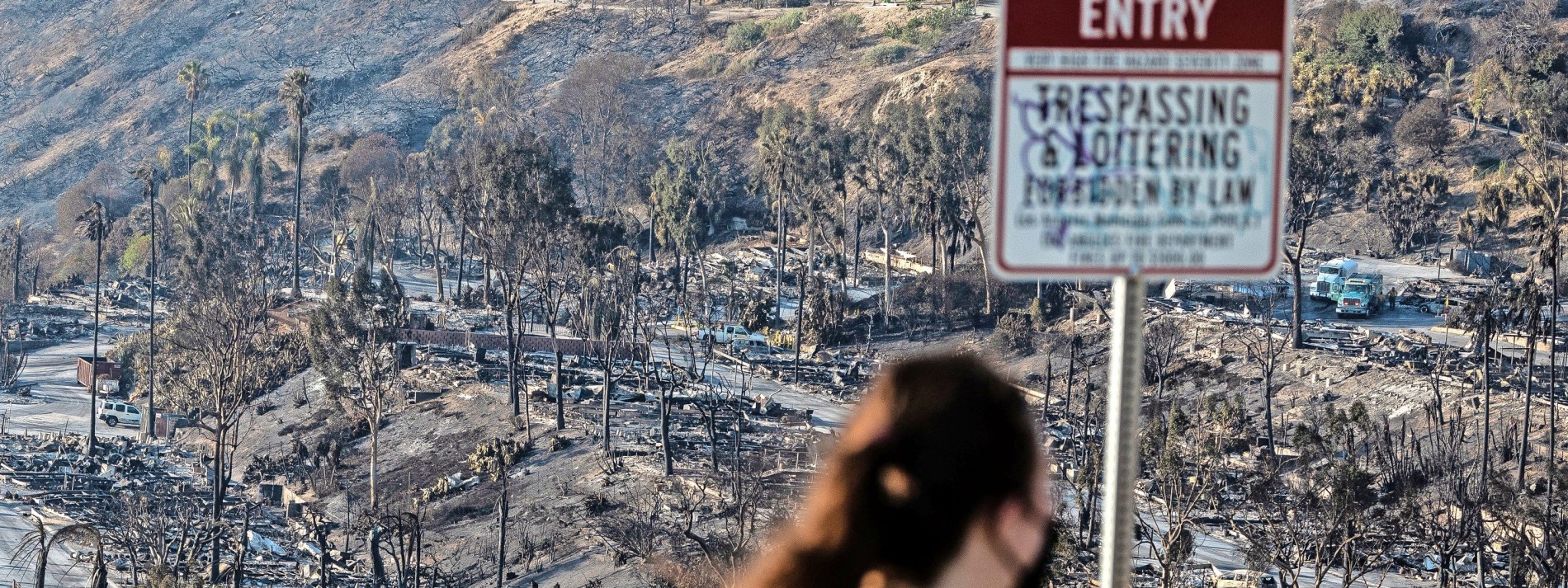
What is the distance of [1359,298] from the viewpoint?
4156 cm

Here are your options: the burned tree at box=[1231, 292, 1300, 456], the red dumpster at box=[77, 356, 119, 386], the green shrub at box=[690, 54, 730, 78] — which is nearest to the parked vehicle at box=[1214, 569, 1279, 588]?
the burned tree at box=[1231, 292, 1300, 456]

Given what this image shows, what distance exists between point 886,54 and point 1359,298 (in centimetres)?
3740

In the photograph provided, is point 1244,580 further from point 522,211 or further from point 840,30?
point 840,30

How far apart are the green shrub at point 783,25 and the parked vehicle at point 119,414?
4236 cm

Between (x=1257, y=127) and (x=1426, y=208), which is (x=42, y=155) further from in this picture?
(x=1257, y=127)

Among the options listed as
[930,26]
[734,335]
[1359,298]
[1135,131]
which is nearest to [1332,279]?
[1359,298]

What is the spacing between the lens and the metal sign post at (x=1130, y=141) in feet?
7.68

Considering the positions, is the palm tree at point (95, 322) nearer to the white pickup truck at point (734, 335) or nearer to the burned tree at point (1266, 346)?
the white pickup truck at point (734, 335)

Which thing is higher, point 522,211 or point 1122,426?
point 1122,426

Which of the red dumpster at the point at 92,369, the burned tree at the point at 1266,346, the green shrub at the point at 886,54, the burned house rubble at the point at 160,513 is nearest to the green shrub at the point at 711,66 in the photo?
the green shrub at the point at 886,54

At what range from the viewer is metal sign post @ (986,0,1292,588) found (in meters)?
2.34

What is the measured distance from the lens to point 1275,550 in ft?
87.7

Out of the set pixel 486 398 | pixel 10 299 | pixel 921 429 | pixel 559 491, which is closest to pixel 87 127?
pixel 10 299

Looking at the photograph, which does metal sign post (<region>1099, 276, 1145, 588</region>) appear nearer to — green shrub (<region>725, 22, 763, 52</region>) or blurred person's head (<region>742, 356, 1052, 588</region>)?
blurred person's head (<region>742, 356, 1052, 588</region>)
